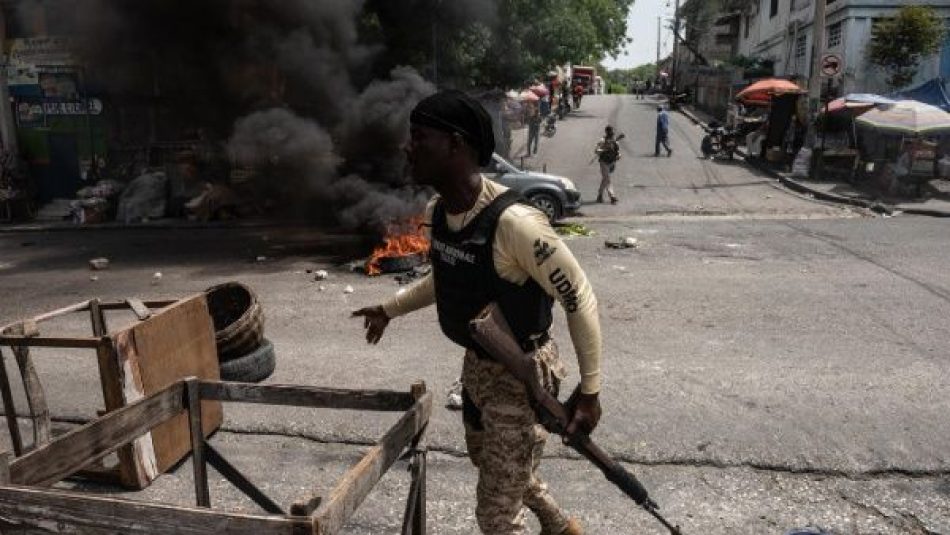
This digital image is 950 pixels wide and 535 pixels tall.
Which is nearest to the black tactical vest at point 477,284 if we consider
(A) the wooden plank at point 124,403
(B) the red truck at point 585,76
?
(A) the wooden plank at point 124,403

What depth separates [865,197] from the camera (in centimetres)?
1433

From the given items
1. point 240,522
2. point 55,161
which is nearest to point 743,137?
point 55,161

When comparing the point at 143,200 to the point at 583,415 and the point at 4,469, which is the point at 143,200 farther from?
the point at 583,415

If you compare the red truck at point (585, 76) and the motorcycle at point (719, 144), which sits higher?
the red truck at point (585, 76)

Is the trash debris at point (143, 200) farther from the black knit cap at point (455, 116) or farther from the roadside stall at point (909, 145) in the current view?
the roadside stall at point (909, 145)

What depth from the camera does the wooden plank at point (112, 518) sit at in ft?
5.32

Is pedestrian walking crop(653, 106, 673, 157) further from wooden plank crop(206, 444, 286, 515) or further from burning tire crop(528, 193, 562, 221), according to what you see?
wooden plank crop(206, 444, 286, 515)

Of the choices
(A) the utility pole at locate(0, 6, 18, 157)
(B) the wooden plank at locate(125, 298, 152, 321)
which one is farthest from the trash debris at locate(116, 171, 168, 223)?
(B) the wooden plank at locate(125, 298, 152, 321)

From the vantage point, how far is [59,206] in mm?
15375

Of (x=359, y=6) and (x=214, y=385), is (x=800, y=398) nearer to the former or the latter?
(x=214, y=385)

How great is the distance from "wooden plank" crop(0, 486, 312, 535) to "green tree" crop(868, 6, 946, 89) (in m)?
21.0

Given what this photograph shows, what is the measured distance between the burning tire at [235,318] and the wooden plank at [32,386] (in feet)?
3.40

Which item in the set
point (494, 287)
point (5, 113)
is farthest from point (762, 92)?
point (494, 287)

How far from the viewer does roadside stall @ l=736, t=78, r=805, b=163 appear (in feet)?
62.2
